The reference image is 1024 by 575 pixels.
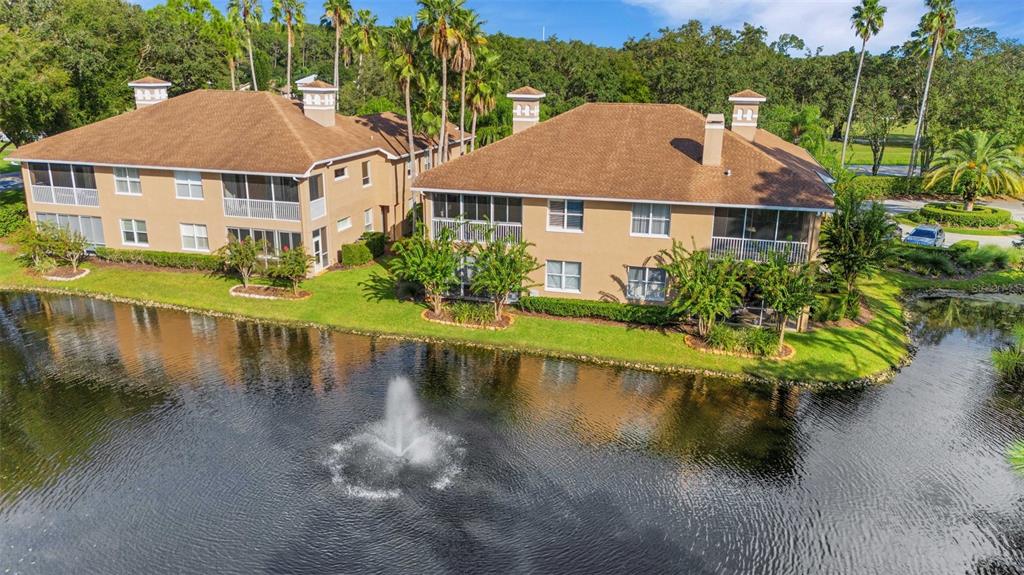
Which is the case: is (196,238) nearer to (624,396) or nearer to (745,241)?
(624,396)

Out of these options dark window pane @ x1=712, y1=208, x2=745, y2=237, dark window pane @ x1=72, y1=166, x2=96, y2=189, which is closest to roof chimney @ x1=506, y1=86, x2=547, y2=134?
dark window pane @ x1=712, y1=208, x2=745, y2=237

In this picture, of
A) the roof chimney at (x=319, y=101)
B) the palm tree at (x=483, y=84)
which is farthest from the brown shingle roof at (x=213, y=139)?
the palm tree at (x=483, y=84)

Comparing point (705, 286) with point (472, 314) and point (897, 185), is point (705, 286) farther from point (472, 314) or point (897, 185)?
point (897, 185)

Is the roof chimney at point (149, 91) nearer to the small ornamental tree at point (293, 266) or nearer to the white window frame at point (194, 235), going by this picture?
the white window frame at point (194, 235)

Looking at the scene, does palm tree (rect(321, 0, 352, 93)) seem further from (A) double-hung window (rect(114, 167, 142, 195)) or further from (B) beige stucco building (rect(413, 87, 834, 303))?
(B) beige stucco building (rect(413, 87, 834, 303))

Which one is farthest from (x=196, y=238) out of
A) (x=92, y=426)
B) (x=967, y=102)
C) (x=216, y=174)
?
(x=967, y=102)

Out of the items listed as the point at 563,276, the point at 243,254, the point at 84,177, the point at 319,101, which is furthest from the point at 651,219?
the point at 84,177
